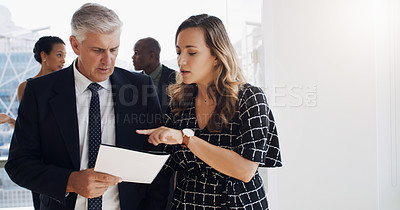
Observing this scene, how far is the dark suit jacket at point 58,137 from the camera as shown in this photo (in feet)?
3.82

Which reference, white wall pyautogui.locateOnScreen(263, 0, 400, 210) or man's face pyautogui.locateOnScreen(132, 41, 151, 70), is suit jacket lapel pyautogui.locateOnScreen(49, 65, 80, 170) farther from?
white wall pyautogui.locateOnScreen(263, 0, 400, 210)

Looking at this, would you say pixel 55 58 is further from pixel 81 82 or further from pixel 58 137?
pixel 58 137

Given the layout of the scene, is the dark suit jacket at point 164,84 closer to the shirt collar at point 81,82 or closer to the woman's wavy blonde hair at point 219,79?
the woman's wavy blonde hair at point 219,79

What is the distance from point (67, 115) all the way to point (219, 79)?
0.61 m

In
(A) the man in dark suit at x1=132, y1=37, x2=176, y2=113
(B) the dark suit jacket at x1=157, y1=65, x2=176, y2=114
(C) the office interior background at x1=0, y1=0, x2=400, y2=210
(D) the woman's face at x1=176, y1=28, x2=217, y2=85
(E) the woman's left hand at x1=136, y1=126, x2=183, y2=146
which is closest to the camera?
(E) the woman's left hand at x1=136, y1=126, x2=183, y2=146

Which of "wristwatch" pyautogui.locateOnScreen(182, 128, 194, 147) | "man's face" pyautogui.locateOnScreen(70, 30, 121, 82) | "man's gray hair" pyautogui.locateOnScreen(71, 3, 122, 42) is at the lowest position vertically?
"wristwatch" pyautogui.locateOnScreen(182, 128, 194, 147)

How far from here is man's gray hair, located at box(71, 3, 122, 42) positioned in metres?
1.22

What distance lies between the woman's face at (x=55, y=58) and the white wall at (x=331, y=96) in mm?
1608

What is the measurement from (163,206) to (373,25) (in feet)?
7.42

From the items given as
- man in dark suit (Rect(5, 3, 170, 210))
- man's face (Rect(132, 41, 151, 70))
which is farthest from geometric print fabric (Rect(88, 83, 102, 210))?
man's face (Rect(132, 41, 151, 70))

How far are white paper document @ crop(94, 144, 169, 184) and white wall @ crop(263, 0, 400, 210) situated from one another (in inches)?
68.1

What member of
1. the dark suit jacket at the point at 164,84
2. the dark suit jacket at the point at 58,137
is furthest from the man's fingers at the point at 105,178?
the dark suit jacket at the point at 164,84

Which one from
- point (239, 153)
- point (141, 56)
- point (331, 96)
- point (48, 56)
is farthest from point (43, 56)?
point (331, 96)

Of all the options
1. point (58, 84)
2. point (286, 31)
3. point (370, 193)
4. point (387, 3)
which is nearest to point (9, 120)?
point (58, 84)
